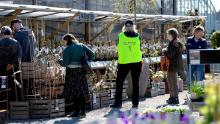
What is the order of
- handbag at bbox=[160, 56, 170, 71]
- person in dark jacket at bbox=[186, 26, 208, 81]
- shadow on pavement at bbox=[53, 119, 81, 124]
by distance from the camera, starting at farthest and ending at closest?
handbag at bbox=[160, 56, 170, 71] < person in dark jacket at bbox=[186, 26, 208, 81] < shadow on pavement at bbox=[53, 119, 81, 124]

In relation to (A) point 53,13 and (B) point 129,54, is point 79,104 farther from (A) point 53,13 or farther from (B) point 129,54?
(A) point 53,13

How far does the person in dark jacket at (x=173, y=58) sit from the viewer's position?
10.3 meters

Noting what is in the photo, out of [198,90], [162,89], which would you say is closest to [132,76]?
[162,89]

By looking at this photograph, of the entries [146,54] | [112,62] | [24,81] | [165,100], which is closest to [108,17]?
[146,54]

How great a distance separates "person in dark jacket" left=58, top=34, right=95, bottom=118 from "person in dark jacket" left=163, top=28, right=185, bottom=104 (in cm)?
201

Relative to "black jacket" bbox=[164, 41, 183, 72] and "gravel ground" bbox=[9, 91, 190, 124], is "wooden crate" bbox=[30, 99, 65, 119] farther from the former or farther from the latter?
"black jacket" bbox=[164, 41, 183, 72]

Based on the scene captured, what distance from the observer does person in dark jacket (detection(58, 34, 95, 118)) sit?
8867mm

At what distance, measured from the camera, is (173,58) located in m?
10.4

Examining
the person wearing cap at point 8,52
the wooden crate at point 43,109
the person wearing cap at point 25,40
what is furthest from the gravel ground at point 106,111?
the person wearing cap at point 25,40

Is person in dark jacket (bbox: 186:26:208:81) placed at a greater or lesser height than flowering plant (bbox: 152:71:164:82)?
greater

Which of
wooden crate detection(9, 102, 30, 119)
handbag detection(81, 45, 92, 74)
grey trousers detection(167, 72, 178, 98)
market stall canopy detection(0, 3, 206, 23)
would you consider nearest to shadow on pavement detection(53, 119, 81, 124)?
wooden crate detection(9, 102, 30, 119)

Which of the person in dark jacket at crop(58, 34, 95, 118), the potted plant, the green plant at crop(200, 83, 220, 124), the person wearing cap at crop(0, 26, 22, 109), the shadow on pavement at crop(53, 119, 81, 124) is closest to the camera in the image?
the green plant at crop(200, 83, 220, 124)

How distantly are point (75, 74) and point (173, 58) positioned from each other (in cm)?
241

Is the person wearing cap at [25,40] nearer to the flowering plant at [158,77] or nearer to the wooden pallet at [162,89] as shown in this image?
the flowering plant at [158,77]
